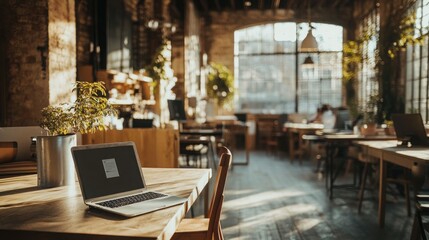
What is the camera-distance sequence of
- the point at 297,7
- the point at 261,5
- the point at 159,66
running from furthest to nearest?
1. the point at 297,7
2. the point at 261,5
3. the point at 159,66

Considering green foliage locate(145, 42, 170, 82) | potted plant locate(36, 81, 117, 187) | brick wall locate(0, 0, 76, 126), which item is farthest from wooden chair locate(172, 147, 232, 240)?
green foliage locate(145, 42, 170, 82)

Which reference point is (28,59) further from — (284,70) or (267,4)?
(284,70)

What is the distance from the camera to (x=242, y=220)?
160 inches

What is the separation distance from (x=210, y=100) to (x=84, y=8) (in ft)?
19.2

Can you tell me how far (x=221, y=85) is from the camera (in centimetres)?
1120

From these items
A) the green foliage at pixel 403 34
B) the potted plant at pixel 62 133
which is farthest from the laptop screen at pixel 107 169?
the green foliage at pixel 403 34

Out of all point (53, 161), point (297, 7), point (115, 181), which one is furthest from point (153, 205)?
point (297, 7)

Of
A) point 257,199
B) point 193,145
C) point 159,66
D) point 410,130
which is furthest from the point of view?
point 159,66

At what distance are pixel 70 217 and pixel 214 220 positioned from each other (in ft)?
2.17

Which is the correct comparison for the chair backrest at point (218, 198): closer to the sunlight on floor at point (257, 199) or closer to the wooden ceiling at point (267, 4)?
the sunlight on floor at point (257, 199)

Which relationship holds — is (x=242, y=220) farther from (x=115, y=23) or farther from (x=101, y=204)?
(x=115, y=23)

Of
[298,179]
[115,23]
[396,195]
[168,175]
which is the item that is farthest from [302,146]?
[168,175]

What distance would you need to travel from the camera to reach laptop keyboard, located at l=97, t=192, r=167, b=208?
1.58 m

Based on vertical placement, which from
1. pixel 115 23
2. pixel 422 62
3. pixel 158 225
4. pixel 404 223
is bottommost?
pixel 404 223
